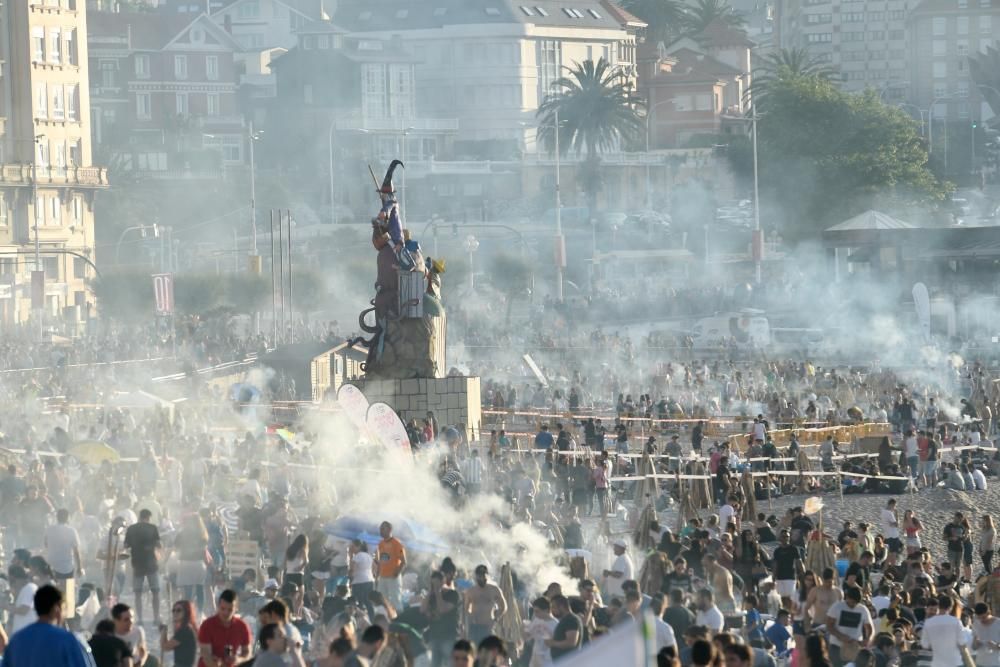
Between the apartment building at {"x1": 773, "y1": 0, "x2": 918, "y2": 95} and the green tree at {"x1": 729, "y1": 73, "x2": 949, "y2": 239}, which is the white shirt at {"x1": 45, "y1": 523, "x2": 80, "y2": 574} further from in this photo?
the apartment building at {"x1": 773, "y1": 0, "x2": 918, "y2": 95}

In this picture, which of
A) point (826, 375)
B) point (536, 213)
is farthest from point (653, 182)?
point (826, 375)

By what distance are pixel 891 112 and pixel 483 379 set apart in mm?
61061

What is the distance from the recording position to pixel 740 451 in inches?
1479

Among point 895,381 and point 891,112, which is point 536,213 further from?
point 895,381

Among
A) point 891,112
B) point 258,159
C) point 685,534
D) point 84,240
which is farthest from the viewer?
point 258,159

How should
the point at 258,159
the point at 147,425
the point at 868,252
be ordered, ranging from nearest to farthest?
the point at 147,425, the point at 868,252, the point at 258,159

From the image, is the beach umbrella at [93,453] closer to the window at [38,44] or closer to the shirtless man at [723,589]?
the shirtless man at [723,589]

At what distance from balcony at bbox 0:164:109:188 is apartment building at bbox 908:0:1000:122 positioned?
9878cm

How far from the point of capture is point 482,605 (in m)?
16.5

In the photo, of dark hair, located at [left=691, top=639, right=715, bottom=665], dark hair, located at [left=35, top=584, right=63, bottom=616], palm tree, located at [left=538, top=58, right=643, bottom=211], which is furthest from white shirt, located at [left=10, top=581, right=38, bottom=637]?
palm tree, located at [left=538, top=58, right=643, bottom=211]

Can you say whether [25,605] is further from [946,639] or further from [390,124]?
[390,124]

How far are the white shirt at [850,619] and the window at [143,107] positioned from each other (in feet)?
350

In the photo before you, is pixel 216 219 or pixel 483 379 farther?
pixel 216 219

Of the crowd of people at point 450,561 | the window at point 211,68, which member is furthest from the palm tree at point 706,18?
the crowd of people at point 450,561
